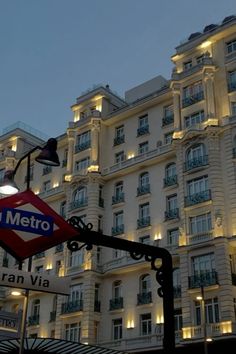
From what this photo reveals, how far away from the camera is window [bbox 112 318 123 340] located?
41.4 metres

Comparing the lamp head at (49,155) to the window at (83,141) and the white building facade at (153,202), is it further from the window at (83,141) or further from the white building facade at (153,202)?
the window at (83,141)

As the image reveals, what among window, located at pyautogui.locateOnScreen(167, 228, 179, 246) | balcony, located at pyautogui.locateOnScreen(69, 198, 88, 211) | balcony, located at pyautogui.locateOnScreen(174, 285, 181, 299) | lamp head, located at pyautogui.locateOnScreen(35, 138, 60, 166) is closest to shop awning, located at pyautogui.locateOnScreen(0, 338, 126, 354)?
lamp head, located at pyautogui.locateOnScreen(35, 138, 60, 166)

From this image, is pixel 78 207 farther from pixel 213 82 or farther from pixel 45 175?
pixel 213 82

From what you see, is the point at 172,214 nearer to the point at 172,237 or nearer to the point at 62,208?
the point at 172,237

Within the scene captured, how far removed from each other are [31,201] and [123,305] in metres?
34.5

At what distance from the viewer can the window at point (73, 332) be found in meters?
42.5

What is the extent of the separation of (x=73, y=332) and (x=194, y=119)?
20.3 metres

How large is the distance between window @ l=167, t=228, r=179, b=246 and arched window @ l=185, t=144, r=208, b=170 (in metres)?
5.10

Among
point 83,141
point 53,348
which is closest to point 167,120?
point 83,141

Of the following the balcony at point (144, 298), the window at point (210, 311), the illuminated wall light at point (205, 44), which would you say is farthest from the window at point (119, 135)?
the window at point (210, 311)

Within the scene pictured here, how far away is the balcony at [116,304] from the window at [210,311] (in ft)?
25.0

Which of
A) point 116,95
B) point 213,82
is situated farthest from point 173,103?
point 116,95

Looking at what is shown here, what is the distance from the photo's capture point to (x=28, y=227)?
8141 millimetres

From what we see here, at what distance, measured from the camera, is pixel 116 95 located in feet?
178
